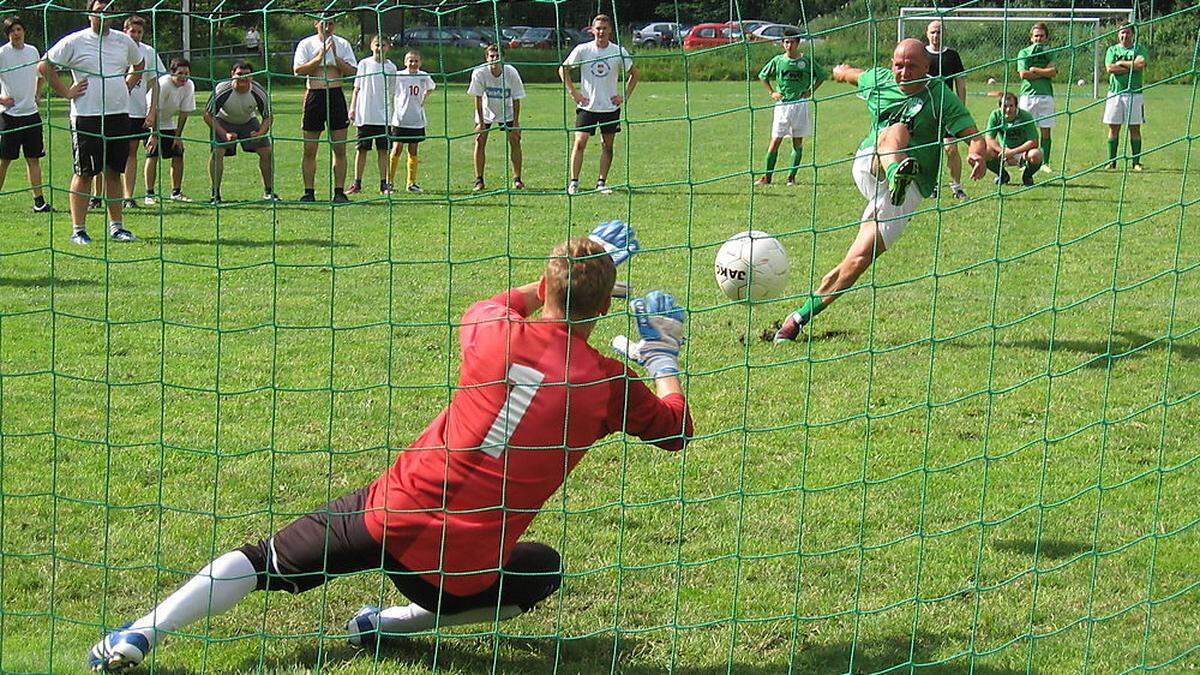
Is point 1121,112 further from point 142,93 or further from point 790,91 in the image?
point 142,93

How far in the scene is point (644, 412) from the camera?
3463 mm

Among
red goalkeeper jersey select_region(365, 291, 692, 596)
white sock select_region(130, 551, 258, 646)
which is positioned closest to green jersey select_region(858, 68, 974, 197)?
red goalkeeper jersey select_region(365, 291, 692, 596)

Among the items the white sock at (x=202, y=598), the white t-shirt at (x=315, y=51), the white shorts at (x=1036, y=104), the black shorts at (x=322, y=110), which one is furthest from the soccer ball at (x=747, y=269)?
Answer: the white shorts at (x=1036, y=104)

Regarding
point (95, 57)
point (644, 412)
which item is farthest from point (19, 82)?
point (644, 412)

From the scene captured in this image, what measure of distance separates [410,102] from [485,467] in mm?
10672

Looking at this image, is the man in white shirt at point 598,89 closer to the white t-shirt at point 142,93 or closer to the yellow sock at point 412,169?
the yellow sock at point 412,169

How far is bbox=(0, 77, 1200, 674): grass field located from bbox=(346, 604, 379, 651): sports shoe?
0.17 ft

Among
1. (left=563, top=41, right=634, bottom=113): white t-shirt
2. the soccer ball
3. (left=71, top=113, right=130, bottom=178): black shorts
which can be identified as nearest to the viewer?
the soccer ball

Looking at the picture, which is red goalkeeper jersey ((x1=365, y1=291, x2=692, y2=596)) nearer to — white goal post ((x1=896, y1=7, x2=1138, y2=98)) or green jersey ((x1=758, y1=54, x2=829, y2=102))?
white goal post ((x1=896, y1=7, x2=1138, y2=98))

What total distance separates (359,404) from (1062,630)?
132 inches

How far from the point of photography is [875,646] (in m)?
3.81

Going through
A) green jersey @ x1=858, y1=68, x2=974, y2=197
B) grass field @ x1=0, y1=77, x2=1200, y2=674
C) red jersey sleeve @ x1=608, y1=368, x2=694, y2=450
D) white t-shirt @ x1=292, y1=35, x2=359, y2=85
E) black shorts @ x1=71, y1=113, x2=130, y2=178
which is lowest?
grass field @ x1=0, y1=77, x2=1200, y2=674

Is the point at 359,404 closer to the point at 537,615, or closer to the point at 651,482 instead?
the point at 651,482

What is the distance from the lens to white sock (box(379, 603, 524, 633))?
12.0ft
